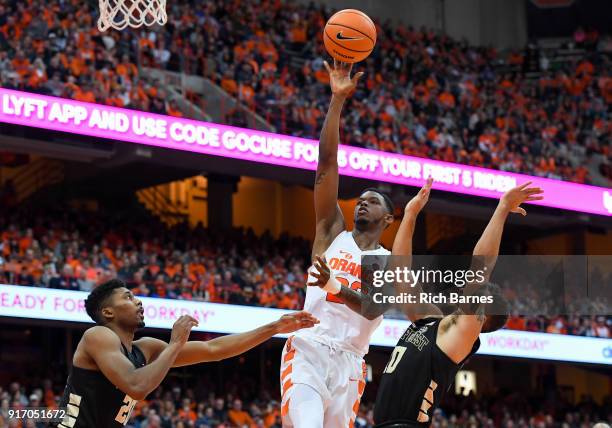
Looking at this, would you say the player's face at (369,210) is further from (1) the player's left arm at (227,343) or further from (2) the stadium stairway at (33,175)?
(2) the stadium stairway at (33,175)

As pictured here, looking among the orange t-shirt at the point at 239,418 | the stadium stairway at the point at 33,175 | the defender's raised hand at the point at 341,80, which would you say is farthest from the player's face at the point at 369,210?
the stadium stairway at the point at 33,175

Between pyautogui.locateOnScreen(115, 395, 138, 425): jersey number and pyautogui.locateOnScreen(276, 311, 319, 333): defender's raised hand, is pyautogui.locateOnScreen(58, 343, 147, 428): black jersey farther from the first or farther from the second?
pyautogui.locateOnScreen(276, 311, 319, 333): defender's raised hand

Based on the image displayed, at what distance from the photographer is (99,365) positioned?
6.20m

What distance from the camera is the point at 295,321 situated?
22.4ft

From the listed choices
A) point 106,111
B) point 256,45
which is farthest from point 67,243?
point 256,45

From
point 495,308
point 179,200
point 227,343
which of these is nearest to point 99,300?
point 227,343

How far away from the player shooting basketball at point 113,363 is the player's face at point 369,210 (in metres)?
1.56

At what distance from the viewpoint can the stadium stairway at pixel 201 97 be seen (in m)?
22.8

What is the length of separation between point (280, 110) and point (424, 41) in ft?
29.5

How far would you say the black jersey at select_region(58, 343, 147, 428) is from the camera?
20.5ft

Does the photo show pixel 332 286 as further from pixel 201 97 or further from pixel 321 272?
pixel 201 97

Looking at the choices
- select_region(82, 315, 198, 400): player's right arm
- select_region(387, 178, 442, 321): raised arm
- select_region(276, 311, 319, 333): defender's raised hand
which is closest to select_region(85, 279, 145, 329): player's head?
select_region(82, 315, 198, 400): player's right arm

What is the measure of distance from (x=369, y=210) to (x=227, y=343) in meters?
1.32

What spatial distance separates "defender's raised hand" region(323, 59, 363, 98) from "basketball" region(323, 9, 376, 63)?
0.18 ft
